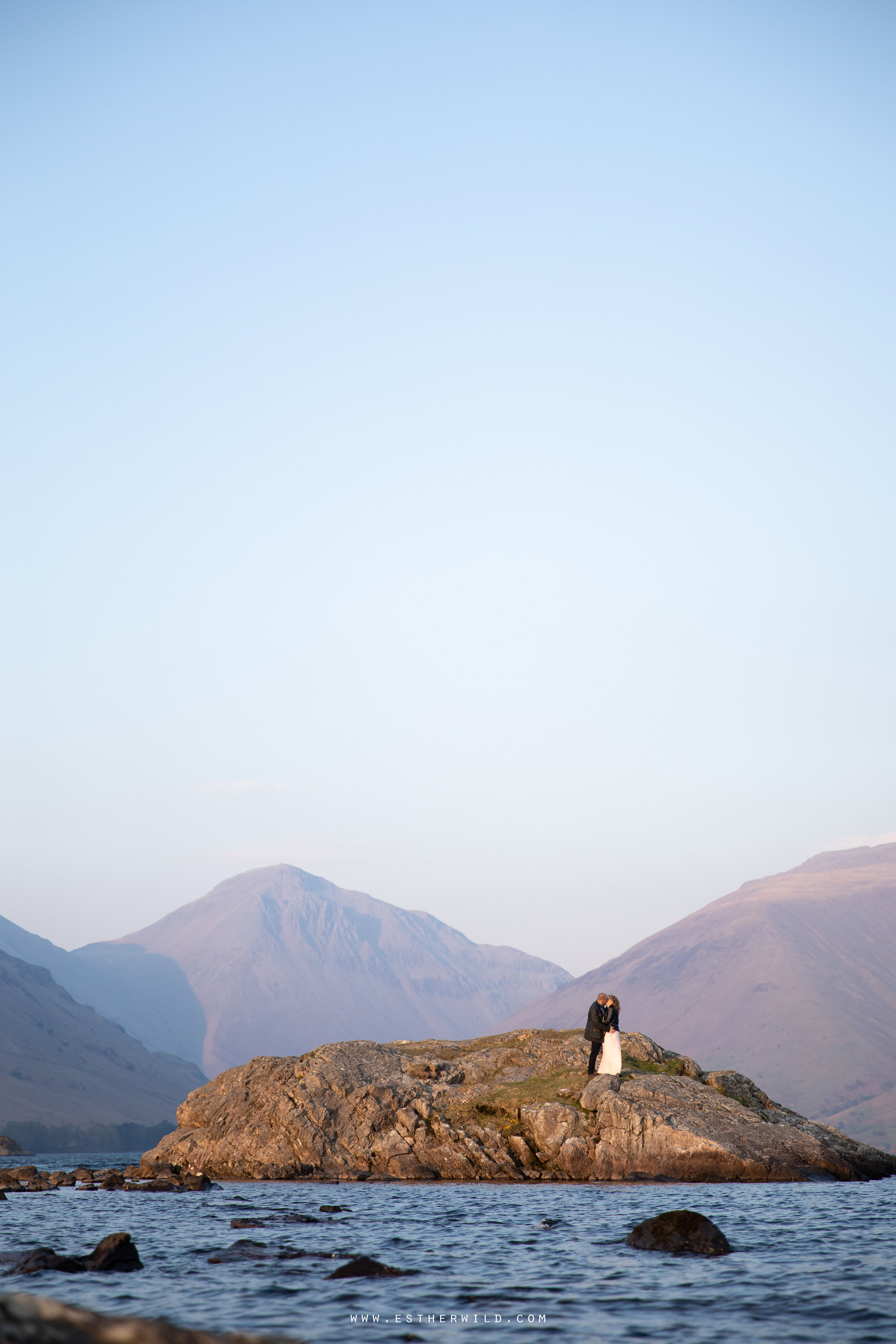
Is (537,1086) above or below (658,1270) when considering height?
above

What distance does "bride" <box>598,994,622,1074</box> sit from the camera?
45.2 meters

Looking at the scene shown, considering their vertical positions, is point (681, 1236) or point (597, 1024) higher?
point (597, 1024)

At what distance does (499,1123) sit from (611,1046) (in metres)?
5.77

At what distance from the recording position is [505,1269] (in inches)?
822

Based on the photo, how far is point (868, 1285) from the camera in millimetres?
18594

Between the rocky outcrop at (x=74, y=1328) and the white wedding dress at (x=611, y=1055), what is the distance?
40497 millimetres

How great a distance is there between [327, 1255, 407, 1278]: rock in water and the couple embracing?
25243 millimetres

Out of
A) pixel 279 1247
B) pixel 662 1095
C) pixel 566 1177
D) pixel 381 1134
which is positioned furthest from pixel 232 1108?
pixel 279 1247

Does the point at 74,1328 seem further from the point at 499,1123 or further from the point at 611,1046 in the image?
the point at 611,1046

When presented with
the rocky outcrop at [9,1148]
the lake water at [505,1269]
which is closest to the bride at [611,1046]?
the lake water at [505,1269]

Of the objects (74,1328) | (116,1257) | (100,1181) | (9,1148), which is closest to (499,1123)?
(100,1181)

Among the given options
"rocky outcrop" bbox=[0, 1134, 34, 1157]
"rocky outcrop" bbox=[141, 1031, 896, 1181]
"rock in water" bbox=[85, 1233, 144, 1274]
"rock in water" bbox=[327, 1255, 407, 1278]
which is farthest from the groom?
"rocky outcrop" bbox=[0, 1134, 34, 1157]

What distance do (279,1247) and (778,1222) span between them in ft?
42.3

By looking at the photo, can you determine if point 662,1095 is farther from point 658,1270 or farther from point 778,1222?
point 658,1270
